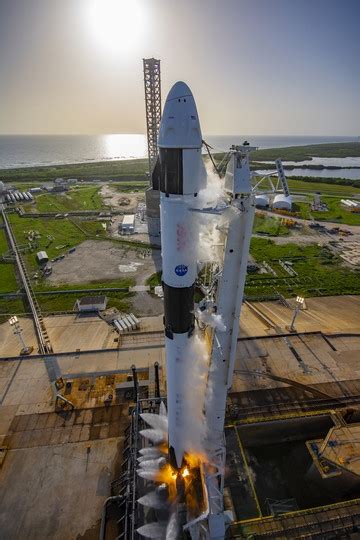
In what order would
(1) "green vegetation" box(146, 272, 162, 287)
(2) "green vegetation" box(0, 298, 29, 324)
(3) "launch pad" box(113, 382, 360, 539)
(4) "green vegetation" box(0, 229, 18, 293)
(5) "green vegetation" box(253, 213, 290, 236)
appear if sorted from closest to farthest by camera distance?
(3) "launch pad" box(113, 382, 360, 539)
(2) "green vegetation" box(0, 298, 29, 324)
(4) "green vegetation" box(0, 229, 18, 293)
(1) "green vegetation" box(146, 272, 162, 287)
(5) "green vegetation" box(253, 213, 290, 236)

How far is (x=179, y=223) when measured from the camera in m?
11.2

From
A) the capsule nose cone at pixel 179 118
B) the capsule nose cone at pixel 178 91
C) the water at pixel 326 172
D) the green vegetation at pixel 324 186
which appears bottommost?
the water at pixel 326 172

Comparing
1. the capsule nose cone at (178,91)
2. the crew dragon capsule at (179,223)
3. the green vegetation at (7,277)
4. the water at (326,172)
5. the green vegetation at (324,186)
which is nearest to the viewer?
the capsule nose cone at (178,91)

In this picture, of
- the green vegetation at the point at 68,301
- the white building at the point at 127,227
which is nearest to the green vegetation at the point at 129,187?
the white building at the point at 127,227

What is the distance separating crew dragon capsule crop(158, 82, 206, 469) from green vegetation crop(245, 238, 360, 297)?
91.2 feet

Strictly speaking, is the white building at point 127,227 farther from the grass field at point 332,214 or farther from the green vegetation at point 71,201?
the grass field at point 332,214

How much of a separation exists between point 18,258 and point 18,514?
131 feet

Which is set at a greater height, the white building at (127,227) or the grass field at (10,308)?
the white building at (127,227)

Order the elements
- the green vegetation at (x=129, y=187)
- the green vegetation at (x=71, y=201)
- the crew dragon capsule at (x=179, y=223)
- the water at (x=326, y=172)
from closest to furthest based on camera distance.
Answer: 1. the crew dragon capsule at (x=179, y=223)
2. the green vegetation at (x=71, y=201)
3. the green vegetation at (x=129, y=187)
4. the water at (x=326, y=172)

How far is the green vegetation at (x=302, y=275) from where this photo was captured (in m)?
41.4

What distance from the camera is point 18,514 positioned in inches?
656

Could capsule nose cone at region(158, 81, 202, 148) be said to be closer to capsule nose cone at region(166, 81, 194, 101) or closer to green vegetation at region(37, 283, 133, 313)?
capsule nose cone at region(166, 81, 194, 101)

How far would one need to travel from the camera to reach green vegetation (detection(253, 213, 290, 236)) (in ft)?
201

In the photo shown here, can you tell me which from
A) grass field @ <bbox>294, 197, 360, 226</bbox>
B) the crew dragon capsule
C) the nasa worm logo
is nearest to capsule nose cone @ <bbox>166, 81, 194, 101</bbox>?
the crew dragon capsule
